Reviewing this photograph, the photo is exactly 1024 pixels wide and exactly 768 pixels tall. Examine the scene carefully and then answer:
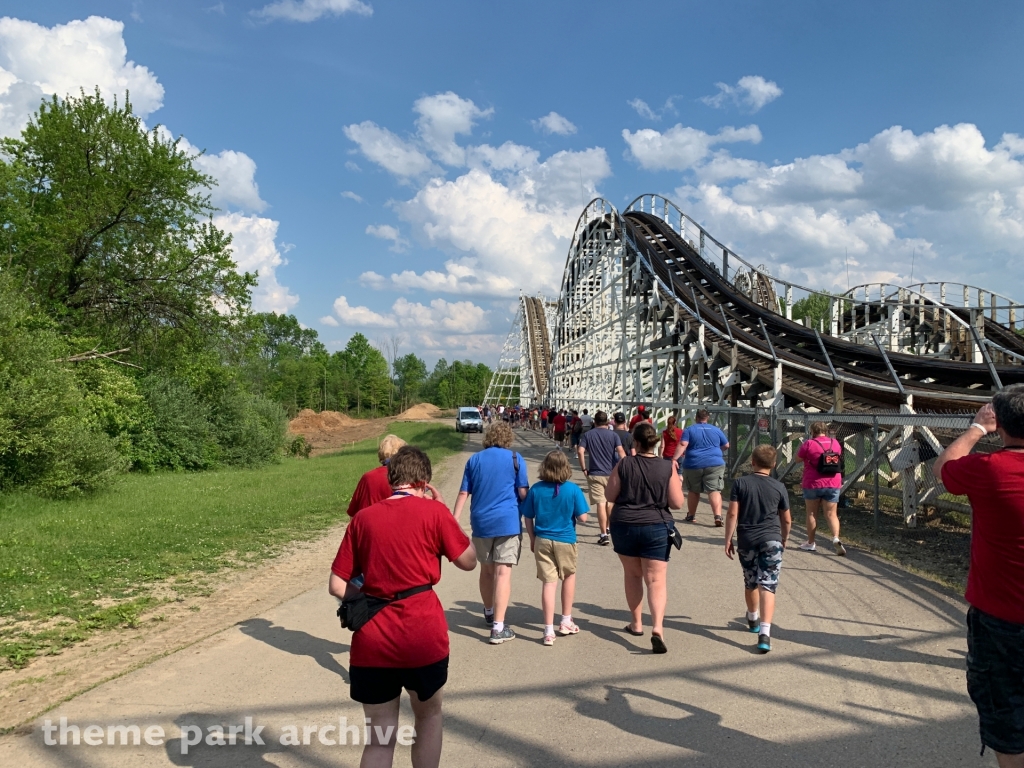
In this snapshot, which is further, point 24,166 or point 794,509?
point 24,166

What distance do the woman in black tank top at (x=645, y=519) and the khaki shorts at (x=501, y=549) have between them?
0.81 m

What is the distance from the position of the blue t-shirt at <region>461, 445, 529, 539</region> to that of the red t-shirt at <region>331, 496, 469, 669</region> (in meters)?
2.51

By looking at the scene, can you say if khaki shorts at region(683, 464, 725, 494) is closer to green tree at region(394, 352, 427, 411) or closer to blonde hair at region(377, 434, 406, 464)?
blonde hair at region(377, 434, 406, 464)

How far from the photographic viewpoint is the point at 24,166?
63.4ft

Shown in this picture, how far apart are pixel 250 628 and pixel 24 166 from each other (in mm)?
19205

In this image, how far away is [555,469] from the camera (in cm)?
589

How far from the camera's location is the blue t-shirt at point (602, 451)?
1017 cm

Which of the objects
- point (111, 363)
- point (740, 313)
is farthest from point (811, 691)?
point (740, 313)

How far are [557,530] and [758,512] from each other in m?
1.62

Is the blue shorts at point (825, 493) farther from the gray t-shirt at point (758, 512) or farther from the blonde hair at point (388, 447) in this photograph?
the blonde hair at point (388, 447)

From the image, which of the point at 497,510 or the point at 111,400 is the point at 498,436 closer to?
the point at 497,510

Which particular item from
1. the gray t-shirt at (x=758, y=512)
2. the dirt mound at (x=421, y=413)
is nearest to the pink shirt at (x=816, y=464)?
the gray t-shirt at (x=758, y=512)

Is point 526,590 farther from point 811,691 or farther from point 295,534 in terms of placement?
point 295,534

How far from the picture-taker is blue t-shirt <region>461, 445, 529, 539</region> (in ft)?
18.7
